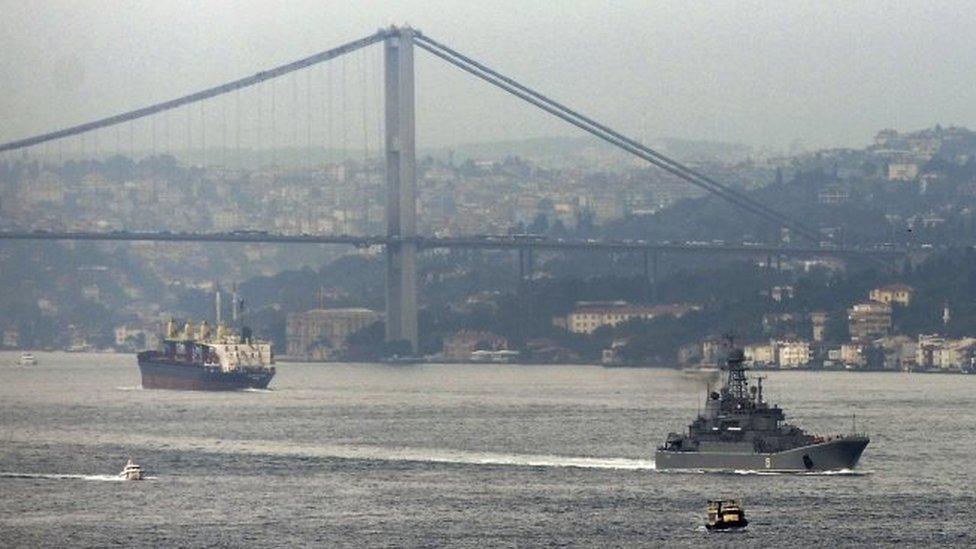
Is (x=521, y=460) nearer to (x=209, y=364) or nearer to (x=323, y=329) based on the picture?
(x=209, y=364)

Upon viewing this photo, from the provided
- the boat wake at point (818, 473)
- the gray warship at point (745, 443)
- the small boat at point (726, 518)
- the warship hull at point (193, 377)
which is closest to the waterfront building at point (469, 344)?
the warship hull at point (193, 377)

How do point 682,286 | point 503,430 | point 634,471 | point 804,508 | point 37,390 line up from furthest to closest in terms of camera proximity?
point 682,286
point 37,390
point 503,430
point 634,471
point 804,508

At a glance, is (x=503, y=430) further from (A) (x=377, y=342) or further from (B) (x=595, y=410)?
(A) (x=377, y=342)

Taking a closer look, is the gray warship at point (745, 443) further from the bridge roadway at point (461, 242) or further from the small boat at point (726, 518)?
the bridge roadway at point (461, 242)

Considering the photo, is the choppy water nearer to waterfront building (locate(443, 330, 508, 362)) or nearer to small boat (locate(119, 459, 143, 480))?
small boat (locate(119, 459, 143, 480))

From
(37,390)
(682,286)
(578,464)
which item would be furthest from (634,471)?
(682,286)

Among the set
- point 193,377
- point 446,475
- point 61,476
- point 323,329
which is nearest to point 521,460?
point 446,475

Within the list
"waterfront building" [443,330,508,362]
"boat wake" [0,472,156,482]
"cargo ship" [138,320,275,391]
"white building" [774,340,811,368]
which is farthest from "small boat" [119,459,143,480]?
"waterfront building" [443,330,508,362]
